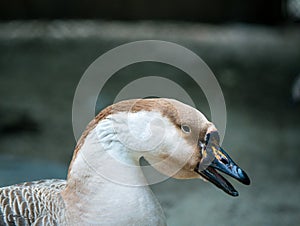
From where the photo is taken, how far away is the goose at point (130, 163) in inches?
107

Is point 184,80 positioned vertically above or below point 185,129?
above

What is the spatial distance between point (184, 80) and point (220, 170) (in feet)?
18.7

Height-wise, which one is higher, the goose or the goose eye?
the goose eye

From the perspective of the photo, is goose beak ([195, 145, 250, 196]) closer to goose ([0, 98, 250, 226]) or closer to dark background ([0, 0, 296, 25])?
goose ([0, 98, 250, 226])

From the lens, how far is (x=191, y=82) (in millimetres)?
8359

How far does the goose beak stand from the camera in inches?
109

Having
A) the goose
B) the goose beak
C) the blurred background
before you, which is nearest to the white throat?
the goose

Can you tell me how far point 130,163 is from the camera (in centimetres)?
281

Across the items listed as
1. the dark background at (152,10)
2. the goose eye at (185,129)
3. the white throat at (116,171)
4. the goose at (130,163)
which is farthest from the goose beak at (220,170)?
the dark background at (152,10)

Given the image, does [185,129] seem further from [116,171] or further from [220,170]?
[116,171]

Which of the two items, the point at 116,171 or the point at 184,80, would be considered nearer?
the point at 116,171

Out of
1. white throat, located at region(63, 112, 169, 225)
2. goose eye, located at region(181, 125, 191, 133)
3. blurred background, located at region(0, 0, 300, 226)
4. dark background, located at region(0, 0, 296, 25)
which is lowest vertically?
white throat, located at region(63, 112, 169, 225)

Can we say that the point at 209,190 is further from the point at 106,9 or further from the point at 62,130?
the point at 106,9

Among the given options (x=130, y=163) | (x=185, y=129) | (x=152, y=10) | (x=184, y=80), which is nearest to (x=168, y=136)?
(x=185, y=129)
